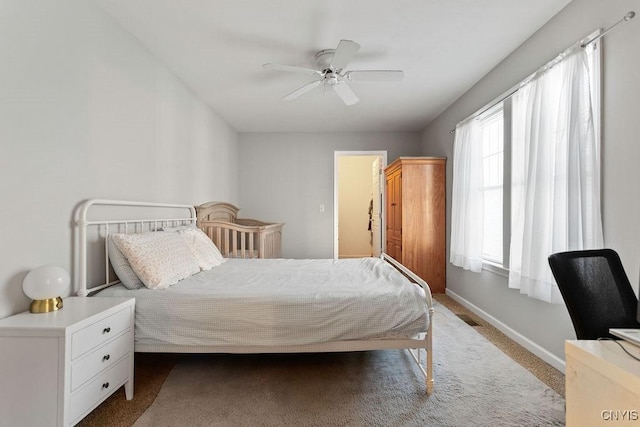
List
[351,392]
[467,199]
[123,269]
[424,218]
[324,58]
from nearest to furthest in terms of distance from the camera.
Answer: [351,392] → [123,269] → [324,58] → [467,199] → [424,218]

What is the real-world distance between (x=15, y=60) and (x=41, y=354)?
138 cm

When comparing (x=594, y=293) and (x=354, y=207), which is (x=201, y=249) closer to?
(x=594, y=293)

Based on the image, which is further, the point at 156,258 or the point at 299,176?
the point at 299,176

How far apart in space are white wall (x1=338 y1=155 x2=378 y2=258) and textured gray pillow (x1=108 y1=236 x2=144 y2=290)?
5.69m

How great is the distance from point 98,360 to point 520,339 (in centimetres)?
292

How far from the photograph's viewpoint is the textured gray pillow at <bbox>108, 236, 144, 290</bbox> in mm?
2025

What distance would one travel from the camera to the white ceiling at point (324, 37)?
2119 mm

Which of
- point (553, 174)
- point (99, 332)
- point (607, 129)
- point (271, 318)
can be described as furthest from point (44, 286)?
point (607, 129)

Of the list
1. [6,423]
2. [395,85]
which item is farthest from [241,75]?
[6,423]

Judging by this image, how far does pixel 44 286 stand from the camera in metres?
1.52

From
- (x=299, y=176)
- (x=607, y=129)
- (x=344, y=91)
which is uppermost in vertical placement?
(x=344, y=91)

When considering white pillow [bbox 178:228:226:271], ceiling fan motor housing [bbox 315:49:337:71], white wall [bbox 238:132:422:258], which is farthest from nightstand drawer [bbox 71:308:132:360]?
white wall [bbox 238:132:422:258]

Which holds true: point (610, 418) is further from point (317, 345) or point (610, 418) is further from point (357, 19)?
point (357, 19)

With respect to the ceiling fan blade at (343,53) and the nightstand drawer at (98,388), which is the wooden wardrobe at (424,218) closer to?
the ceiling fan blade at (343,53)
